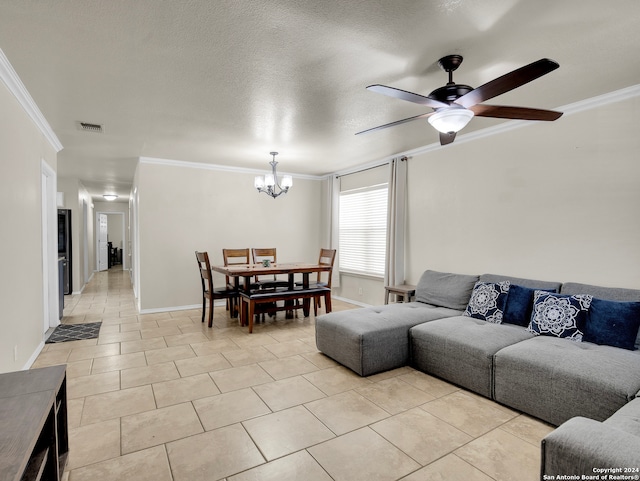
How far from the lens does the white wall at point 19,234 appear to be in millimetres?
2572

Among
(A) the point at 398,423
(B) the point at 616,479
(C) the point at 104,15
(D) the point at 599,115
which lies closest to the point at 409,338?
(A) the point at 398,423

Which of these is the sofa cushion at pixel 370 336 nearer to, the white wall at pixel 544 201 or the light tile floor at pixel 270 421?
the light tile floor at pixel 270 421

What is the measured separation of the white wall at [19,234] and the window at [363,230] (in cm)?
445

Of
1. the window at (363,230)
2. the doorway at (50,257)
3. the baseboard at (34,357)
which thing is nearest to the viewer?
the baseboard at (34,357)

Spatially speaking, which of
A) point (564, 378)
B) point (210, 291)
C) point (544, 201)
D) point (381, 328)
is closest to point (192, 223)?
point (210, 291)

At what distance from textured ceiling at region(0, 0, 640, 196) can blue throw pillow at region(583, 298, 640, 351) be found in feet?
5.84

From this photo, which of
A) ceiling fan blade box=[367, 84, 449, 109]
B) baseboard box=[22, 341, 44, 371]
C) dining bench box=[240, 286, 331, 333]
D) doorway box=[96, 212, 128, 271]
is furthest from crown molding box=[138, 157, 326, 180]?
doorway box=[96, 212, 128, 271]

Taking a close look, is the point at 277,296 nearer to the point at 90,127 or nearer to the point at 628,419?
the point at 90,127

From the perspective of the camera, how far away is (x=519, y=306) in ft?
10.8

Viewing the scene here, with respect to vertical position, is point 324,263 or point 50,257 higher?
point 50,257

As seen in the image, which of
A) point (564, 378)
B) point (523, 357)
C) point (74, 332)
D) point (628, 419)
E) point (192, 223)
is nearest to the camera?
point (628, 419)

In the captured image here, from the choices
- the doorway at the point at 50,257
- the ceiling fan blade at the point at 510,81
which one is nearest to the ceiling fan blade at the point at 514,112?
the ceiling fan blade at the point at 510,81

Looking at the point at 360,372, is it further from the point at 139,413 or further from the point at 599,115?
the point at 599,115

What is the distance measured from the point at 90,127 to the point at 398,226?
161 inches
